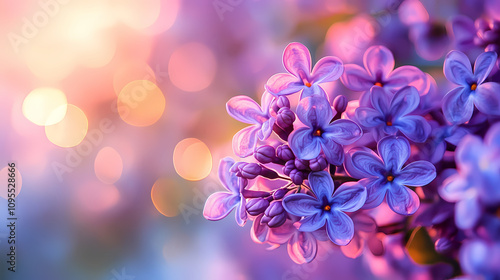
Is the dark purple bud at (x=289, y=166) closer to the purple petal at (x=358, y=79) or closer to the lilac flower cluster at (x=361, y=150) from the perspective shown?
the lilac flower cluster at (x=361, y=150)

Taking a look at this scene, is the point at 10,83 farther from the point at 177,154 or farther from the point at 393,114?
the point at 393,114

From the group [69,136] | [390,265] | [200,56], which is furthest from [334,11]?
[69,136]

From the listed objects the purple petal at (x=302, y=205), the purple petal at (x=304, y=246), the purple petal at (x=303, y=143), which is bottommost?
the purple petal at (x=304, y=246)

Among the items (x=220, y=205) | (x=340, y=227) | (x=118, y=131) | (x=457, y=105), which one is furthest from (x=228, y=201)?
(x=118, y=131)

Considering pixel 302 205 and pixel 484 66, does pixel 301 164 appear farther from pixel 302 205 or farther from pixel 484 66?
pixel 484 66

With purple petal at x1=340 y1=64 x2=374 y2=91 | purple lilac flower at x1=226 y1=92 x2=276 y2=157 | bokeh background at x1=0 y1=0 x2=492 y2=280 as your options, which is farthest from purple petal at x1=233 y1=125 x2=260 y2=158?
bokeh background at x1=0 y1=0 x2=492 y2=280

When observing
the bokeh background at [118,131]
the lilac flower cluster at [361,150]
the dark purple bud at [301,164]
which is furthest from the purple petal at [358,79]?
the bokeh background at [118,131]

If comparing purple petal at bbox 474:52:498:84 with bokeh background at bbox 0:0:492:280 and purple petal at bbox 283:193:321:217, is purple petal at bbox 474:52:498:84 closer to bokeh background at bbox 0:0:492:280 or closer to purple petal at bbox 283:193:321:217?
purple petal at bbox 283:193:321:217
